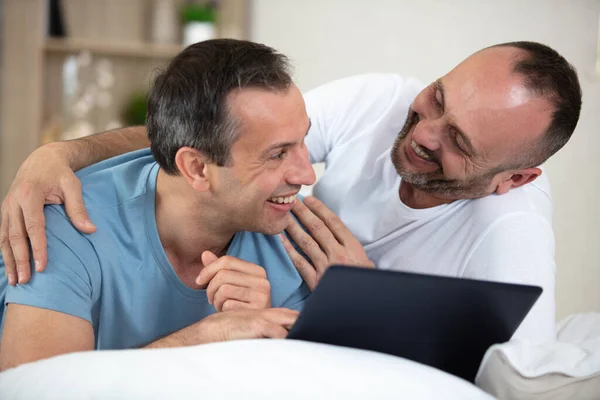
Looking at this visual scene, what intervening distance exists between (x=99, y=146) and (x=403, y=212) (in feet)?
2.24

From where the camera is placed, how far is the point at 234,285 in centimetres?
124

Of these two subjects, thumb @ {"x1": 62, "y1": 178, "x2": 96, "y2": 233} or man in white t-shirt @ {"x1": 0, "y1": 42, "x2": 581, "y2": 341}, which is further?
man in white t-shirt @ {"x1": 0, "y1": 42, "x2": 581, "y2": 341}

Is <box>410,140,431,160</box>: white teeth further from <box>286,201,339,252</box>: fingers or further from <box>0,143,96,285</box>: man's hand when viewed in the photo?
<box>0,143,96,285</box>: man's hand

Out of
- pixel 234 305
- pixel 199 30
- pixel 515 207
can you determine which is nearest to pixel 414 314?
pixel 234 305

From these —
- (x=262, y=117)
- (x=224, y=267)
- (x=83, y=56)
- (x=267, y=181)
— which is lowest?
(x=83, y=56)

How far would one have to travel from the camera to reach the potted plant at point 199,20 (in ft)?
11.5

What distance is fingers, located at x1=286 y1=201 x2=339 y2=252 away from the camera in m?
1.52

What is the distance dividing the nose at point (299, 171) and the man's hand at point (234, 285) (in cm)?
19

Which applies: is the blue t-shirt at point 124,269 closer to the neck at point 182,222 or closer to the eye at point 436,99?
the neck at point 182,222

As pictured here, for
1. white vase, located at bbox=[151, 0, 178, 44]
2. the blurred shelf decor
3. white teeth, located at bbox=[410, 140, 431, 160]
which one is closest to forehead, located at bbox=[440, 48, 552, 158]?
white teeth, located at bbox=[410, 140, 431, 160]

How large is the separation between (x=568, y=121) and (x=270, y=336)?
86 cm

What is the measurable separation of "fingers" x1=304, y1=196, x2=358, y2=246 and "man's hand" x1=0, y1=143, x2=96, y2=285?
1.62 ft

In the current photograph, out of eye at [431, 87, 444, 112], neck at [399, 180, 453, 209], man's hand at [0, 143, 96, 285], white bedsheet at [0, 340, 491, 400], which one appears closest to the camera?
white bedsheet at [0, 340, 491, 400]

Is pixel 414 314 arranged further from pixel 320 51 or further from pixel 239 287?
pixel 320 51
